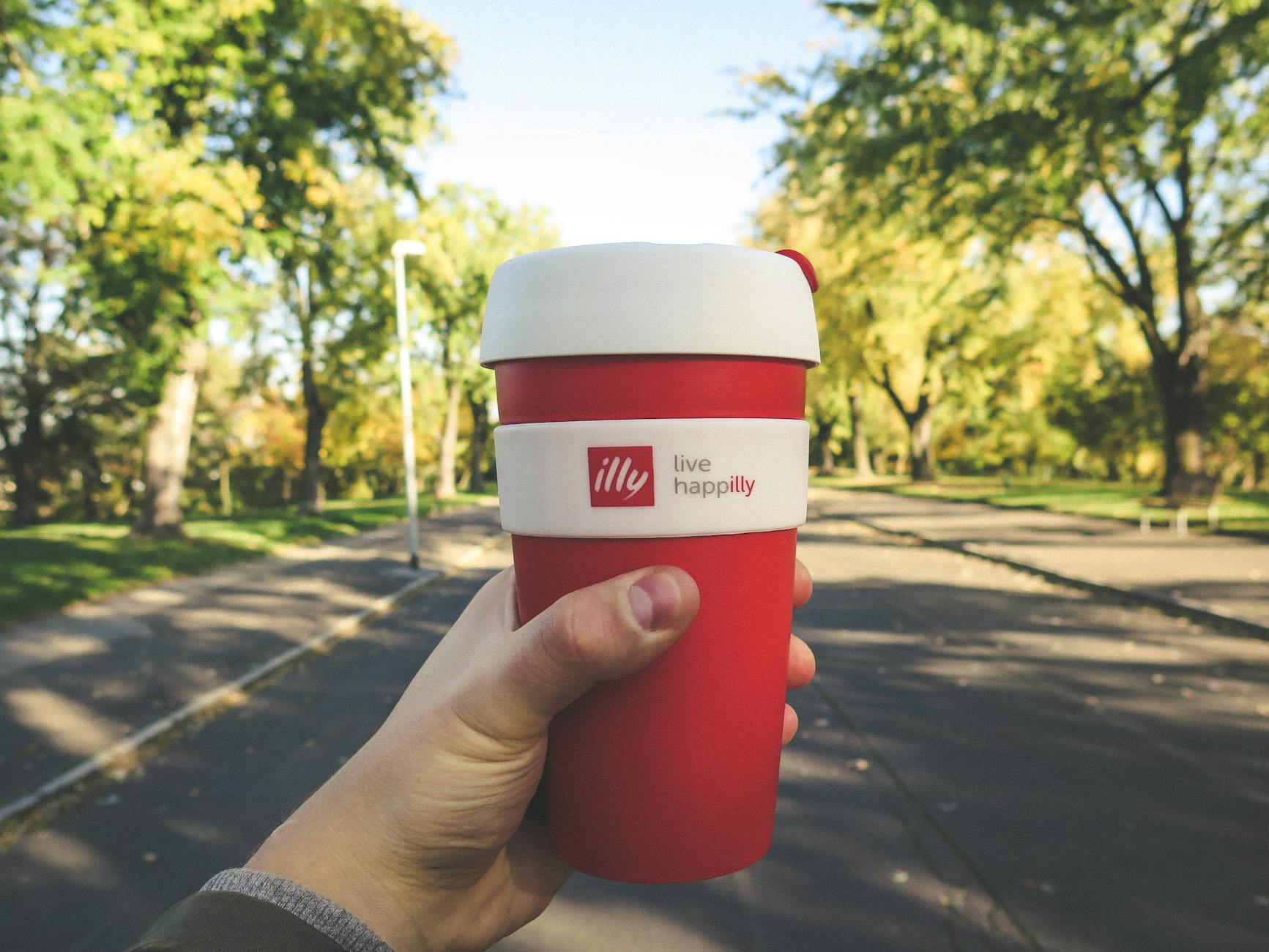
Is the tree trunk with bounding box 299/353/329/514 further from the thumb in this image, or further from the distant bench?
the thumb

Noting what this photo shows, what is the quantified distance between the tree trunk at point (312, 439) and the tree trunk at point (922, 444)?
24015 mm

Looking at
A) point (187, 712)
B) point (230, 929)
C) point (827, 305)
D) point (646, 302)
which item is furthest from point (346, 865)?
point (827, 305)

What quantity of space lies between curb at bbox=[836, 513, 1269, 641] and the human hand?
9.03 meters

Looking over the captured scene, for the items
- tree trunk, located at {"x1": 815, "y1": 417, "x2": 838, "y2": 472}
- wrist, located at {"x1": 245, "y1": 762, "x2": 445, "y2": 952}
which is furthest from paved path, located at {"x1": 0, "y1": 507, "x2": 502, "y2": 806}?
tree trunk, located at {"x1": 815, "y1": 417, "x2": 838, "y2": 472}

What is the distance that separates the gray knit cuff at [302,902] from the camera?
133 cm

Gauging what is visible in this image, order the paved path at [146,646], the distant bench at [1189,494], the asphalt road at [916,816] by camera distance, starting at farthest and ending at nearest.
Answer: the distant bench at [1189,494], the paved path at [146,646], the asphalt road at [916,816]

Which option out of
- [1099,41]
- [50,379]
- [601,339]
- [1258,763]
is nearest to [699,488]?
[601,339]

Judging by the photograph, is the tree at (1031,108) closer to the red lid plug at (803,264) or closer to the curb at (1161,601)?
the curb at (1161,601)

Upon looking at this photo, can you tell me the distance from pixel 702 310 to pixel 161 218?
12.3m

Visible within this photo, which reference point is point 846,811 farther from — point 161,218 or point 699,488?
point 161,218

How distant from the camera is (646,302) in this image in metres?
1.17

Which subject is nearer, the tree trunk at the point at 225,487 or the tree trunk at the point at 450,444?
the tree trunk at the point at 450,444

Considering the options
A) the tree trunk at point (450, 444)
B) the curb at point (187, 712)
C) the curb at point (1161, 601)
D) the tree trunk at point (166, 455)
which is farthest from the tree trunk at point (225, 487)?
the curb at point (1161, 601)

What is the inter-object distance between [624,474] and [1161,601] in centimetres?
1062
